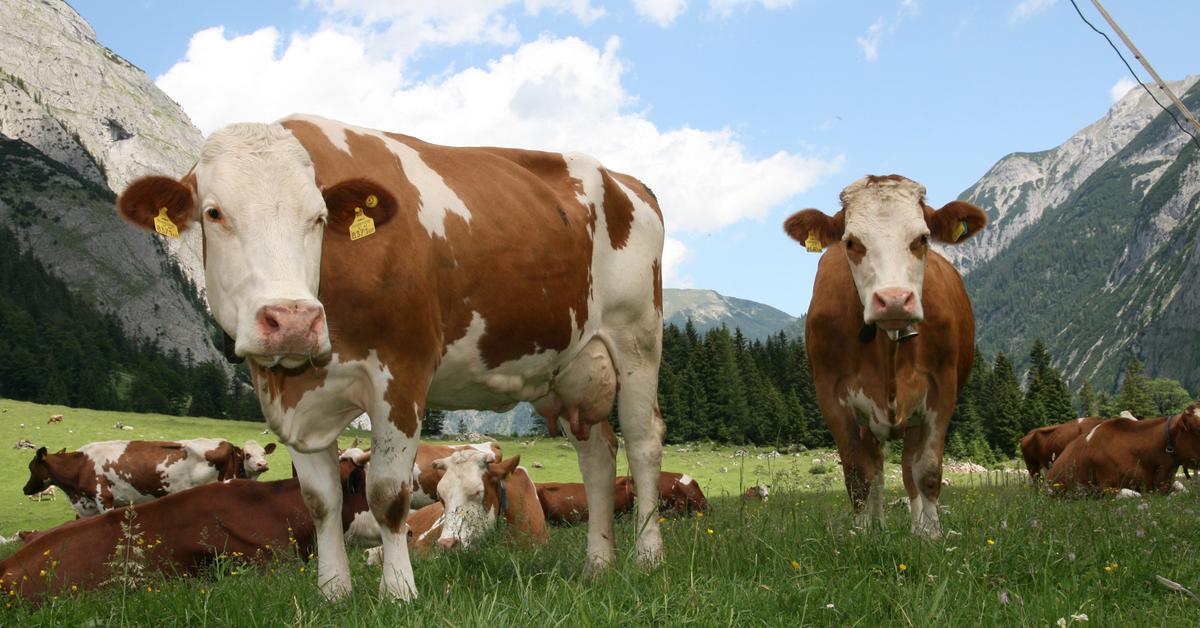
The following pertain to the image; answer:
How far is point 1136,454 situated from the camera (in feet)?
46.9

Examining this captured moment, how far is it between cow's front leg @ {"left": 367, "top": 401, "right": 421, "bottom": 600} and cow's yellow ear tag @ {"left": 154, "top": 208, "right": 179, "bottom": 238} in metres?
1.44

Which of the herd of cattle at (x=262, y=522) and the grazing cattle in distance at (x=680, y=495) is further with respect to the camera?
the grazing cattle in distance at (x=680, y=495)

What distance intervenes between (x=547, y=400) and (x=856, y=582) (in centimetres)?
285

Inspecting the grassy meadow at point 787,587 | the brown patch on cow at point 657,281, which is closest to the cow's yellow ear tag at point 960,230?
the grassy meadow at point 787,587

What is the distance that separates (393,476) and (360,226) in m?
1.33

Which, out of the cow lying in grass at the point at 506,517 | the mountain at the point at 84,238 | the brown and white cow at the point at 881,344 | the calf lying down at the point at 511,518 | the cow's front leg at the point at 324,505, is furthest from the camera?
the mountain at the point at 84,238

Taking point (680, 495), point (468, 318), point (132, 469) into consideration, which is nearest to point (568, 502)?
point (680, 495)

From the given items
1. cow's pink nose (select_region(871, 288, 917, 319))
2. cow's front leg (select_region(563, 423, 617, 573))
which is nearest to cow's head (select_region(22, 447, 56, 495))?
cow's front leg (select_region(563, 423, 617, 573))

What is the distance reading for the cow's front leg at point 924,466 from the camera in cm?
798

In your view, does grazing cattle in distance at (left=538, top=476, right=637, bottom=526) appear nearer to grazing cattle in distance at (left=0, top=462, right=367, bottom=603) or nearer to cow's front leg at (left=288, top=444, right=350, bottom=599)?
grazing cattle in distance at (left=0, top=462, right=367, bottom=603)

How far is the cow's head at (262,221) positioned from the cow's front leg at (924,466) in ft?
17.4

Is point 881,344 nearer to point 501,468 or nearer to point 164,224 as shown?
point 501,468

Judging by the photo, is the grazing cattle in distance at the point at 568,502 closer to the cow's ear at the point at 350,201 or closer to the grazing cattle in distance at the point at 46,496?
the cow's ear at the point at 350,201

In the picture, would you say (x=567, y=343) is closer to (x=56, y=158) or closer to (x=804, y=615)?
(x=804, y=615)
